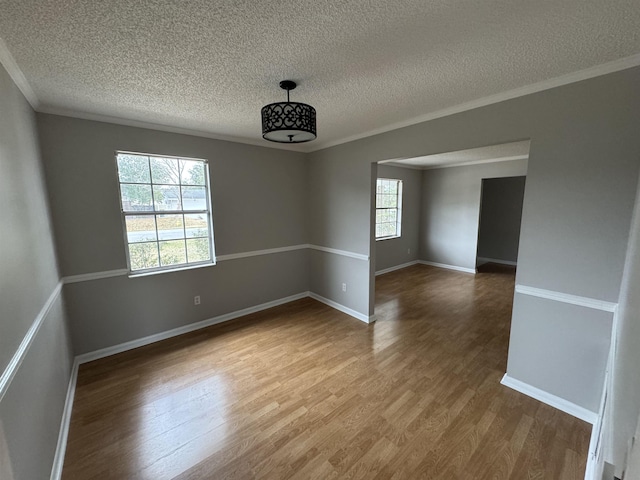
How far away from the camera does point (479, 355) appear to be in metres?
2.80

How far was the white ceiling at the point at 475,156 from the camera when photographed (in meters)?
4.00

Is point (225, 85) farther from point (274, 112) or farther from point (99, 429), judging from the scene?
point (99, 429)

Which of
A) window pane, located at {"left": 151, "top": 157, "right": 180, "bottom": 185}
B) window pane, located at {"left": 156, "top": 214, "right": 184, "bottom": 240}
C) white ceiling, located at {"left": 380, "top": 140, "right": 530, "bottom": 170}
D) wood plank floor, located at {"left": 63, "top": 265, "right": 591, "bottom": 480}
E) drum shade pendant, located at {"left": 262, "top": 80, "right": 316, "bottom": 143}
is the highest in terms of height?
white ceiling, located at {"left": 380, "top": 140, "right": 530, "bottom": 170}

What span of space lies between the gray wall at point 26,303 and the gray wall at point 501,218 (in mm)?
7655

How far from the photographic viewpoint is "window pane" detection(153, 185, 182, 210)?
10.0ft

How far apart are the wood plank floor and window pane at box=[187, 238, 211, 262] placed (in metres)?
0.95

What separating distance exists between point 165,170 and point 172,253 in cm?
100

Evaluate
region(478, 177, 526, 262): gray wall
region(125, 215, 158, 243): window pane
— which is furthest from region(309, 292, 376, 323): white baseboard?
region(478, 177, 526, 262): gray wall

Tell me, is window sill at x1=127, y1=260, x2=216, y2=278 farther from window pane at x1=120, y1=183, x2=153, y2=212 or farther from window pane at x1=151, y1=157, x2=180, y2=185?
→ window pane at x1=151, y1=157, x2=180, y2=185

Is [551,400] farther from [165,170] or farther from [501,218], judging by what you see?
[501,218]

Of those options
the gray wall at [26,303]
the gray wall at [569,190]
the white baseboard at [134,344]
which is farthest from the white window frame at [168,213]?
the gray wall at [569,190]

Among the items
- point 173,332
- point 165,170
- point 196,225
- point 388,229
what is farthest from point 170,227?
point 388,229

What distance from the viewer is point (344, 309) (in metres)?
3.93

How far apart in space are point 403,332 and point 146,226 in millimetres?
3345
